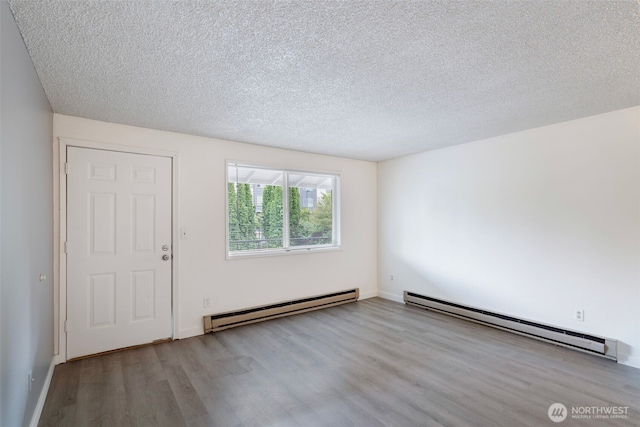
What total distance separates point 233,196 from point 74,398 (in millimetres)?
2506

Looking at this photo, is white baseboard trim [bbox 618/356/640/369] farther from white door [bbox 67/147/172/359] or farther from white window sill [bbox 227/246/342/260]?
white door [bbox 67/147/172/359]

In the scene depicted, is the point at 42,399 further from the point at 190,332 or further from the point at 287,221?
the point at 287,221

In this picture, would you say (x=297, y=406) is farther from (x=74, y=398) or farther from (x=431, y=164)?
(x=431, y=164)

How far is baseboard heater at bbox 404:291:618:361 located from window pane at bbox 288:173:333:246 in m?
1.79

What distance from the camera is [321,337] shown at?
3531mm

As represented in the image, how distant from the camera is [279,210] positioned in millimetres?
4500

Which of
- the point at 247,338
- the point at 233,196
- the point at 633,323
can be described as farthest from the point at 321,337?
the point at 633,323

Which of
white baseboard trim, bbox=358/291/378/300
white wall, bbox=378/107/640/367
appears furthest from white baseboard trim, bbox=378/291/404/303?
white wall, bbox=378/107/640/367

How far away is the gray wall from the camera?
4.69ft

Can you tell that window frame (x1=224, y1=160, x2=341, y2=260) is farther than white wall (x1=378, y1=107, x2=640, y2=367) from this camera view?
Yes

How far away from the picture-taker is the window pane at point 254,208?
161 inches

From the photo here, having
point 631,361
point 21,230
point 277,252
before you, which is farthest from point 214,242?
point 631,361

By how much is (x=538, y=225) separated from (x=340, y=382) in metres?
2.77

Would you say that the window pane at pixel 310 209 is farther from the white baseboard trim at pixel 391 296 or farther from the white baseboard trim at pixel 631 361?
the white baseboard trim at pixel 631 361
